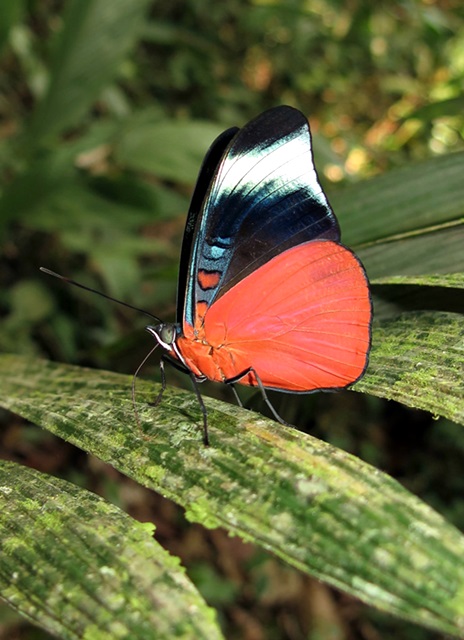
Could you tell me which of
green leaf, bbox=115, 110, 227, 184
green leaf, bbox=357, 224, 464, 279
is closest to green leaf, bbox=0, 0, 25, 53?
green leaf, bbox=115, 110, 227, 184

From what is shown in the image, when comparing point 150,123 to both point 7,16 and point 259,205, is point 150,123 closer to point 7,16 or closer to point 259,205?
point 7,16

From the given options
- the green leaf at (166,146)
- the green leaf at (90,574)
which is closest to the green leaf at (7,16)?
the green leaf at (166,146)

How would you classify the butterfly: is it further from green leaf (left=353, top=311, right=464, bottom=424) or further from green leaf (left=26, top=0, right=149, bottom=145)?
green leaf (left=26, top=0, right=149, bottom=145)

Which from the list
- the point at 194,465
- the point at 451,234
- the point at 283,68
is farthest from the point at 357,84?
the point at 194,465

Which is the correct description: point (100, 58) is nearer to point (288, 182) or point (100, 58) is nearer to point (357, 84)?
point (288, 182)

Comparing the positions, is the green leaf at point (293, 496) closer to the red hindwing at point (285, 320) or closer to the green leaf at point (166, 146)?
the red hindwing at point (285, 320)

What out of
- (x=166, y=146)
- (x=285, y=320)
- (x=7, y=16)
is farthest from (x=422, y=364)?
(x=7, y=16)
